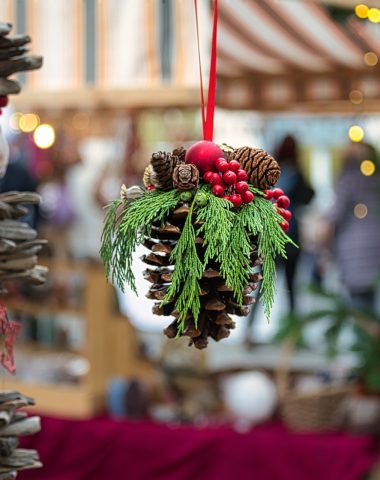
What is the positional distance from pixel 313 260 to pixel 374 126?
231 centimetres

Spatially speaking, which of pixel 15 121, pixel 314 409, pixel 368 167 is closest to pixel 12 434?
pixel 314 409

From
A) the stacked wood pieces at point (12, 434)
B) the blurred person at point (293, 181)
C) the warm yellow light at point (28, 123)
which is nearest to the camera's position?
the stacked wood pieces at point (12, 434)

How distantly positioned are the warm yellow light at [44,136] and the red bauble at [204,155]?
17.0ft

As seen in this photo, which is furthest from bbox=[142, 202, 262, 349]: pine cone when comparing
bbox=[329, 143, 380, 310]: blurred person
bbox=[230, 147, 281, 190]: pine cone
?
bbox=[329, 143, 380, 310]: blurred person

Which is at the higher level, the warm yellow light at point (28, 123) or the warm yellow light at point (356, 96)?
the warm yellow light at point (356, 96)

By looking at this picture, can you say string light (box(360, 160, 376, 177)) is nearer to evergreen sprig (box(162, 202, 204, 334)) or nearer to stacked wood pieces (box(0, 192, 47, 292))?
stacked wood pieces (box(0, 192, 47, 292))

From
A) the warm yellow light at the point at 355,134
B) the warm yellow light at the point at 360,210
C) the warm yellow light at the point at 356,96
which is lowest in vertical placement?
the warm yellow light at the point at 360,210

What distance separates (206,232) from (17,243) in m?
0.66

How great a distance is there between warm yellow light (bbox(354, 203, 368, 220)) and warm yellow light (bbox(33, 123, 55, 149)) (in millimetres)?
2259

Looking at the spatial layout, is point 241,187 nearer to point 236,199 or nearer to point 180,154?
point 236,199

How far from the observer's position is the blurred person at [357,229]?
214 inches

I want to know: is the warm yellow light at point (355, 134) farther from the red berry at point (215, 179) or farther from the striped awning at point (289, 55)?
the red berry at point (215, 179)

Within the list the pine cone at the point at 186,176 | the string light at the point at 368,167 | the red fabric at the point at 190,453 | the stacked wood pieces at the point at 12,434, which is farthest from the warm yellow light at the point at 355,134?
the pine cone at the point at 186,176

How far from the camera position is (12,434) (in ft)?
7.08
